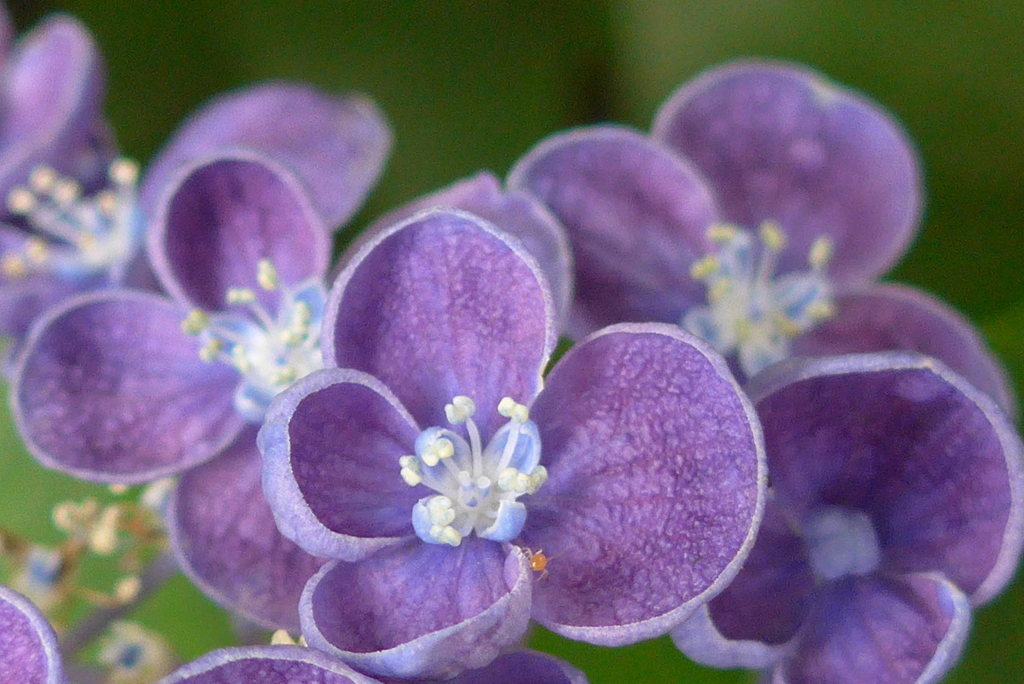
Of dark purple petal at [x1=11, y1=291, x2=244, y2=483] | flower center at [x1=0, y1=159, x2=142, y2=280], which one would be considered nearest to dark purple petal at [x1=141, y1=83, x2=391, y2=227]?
flower center at [x1=0, y1=159, x2=142, y2=280]

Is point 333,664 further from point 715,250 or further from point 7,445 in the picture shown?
point 7,445

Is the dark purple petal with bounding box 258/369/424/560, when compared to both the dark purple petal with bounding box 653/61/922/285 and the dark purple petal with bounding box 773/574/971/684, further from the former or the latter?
the dark purple petal with bounding box 653/61/922/285

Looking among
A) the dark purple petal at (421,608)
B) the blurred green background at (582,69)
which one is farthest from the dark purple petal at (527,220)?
the blurred green background at (582,69)

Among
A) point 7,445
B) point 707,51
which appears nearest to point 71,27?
point 7,445

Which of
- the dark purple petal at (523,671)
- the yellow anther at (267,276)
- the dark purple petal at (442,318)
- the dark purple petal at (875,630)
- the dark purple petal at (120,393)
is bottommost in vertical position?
the dark purple petal at (875,630)

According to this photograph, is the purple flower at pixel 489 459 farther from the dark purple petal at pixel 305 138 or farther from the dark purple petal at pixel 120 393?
the dark purple petal at pixel 305 138

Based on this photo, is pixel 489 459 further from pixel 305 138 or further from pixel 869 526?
pixel 305 138
